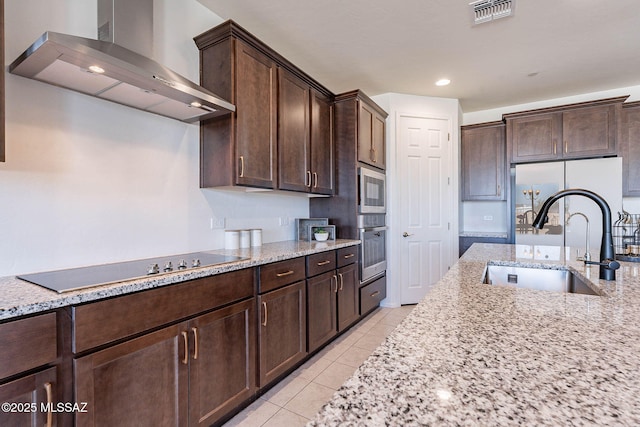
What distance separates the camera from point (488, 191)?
4156 mm

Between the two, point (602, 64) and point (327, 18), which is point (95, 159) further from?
point (602, 64)

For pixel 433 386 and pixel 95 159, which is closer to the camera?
pixel 433 386

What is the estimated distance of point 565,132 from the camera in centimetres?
366

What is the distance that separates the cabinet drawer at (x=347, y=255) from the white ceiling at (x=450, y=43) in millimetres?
1885

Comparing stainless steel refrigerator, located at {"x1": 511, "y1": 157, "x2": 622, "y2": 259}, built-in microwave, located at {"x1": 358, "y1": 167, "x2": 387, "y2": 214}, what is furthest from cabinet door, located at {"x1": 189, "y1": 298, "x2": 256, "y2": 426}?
stainless steel refrigerator, located at {"x1": 511, "y1": 157, "x2": 622, "y2": 259}

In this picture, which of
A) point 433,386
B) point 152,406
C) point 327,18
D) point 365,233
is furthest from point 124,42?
point 365,233

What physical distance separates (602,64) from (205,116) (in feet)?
13.0

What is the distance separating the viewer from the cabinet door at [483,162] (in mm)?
4094

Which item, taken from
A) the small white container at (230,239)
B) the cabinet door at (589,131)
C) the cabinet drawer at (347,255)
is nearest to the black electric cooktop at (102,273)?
the small white container at (230,239)

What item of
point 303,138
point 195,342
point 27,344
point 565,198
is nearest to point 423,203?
point 565,198

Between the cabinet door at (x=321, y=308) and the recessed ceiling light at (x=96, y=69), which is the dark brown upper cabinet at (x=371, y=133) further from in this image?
the recessed ceiling light at (x=96, y=69)

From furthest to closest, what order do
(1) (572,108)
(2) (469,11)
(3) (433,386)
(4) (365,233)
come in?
1. (1) (572,108)
2. (4) (365,233)
3. (2) (469,11)
4. (3) (433,386)

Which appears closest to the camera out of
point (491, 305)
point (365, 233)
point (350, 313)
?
point (491, 305)

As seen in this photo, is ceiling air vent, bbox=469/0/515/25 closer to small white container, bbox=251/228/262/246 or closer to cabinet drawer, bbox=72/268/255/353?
small white container, bbox=251/228/262/246
